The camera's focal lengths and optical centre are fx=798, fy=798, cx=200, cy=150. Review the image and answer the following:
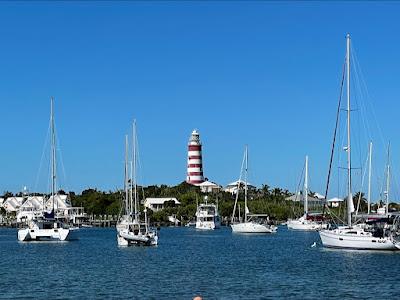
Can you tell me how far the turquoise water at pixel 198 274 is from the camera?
138 ft

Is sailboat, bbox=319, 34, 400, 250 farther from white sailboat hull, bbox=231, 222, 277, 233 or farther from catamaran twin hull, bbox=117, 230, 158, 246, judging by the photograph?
white sailboat hull, bbox=231, 222, 277, 233

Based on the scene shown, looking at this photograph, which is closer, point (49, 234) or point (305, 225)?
point (49, 234)

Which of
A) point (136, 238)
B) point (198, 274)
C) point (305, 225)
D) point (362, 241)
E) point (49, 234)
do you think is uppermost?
point (305, 225)

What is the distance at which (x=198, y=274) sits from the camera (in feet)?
171

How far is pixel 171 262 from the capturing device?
207 ft

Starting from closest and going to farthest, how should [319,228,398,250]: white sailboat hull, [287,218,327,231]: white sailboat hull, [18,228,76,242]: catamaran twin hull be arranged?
[319,228,398,250]: white sailboat hull, [18,228,76,242]: catamaran twin hull, [287,218,327,231]: white sailboat hull

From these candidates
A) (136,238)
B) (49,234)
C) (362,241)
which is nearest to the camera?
(362,241)

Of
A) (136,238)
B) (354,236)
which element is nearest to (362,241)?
(354,236)

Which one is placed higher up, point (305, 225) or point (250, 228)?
point (305, 225)

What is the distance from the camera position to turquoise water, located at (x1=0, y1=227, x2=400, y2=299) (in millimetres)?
42125

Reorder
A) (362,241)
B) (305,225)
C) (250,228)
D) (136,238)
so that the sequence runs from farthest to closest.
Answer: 1. (305,225)
2. (250,228)
3. (136,238)
4. (362,241)

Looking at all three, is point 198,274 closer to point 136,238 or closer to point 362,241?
point 362,241

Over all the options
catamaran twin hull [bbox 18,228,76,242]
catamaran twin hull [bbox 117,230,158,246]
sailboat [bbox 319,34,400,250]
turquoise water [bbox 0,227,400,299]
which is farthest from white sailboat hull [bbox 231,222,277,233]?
sailboat [bbox 319,34,400,250]

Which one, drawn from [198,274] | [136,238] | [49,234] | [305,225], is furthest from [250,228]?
[198,274]
